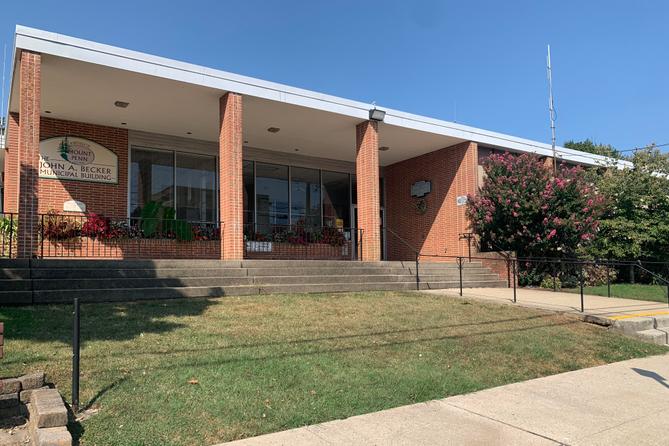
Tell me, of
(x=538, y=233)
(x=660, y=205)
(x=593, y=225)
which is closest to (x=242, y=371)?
(x=538, y=233)

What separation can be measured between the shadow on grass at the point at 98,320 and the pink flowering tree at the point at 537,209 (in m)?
11.0

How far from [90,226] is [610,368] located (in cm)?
1314

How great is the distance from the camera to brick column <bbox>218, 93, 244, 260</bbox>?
1312cm

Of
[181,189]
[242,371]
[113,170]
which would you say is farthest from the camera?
[181,189]

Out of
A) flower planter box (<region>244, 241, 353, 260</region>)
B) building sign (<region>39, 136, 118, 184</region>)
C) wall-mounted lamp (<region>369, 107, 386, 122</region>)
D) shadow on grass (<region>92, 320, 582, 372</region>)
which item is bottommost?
shadow on grass (<region>92, 320, 582, 372</region>)

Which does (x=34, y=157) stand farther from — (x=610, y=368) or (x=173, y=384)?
(x=610, y=368)

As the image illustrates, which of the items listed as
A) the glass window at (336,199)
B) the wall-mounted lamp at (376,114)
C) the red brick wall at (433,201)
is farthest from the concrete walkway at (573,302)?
Answer: the glass window at (336,199)

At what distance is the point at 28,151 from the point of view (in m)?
10.5

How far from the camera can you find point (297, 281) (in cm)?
1190

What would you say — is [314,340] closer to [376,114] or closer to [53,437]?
[53,437]

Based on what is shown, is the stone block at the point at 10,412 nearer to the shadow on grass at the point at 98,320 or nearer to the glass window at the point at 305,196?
the shadow on grass at the point at 98,320

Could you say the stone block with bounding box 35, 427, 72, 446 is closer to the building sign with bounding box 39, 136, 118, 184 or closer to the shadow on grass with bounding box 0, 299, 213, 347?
the shadow on grass with bounding box 0, 299, 213, 347

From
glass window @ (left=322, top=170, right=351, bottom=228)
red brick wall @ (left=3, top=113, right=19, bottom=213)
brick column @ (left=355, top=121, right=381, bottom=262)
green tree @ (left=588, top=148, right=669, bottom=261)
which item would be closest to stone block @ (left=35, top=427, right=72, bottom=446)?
brick column @ (left=355, top=121, right=381, bottom=262)

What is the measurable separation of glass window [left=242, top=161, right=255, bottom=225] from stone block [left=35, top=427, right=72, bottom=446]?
48.7 ft
